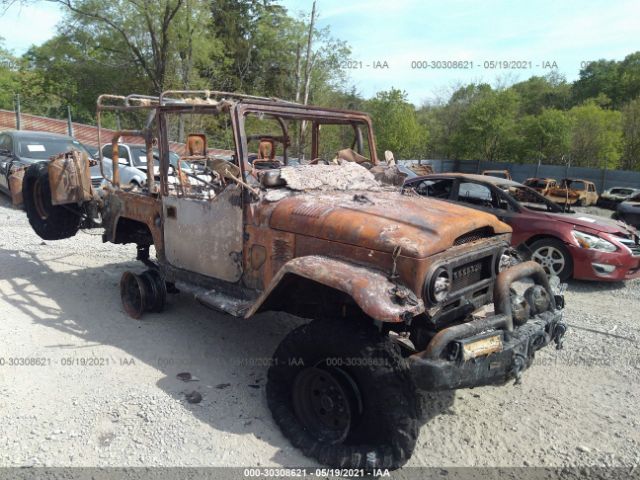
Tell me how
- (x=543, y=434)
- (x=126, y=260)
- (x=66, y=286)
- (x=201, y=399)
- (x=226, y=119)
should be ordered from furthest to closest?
(x=126, y=260) → (x=66, y=286) → (x=226, y=119) → (x=201, y=399) → (x=543, y=434)

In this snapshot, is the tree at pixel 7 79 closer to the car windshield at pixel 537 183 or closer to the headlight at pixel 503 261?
the car windshield at pixel 537 183

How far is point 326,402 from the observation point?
10.0 ft

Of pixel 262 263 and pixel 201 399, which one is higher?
pixel 262 263

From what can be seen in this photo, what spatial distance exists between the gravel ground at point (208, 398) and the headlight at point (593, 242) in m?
1.15

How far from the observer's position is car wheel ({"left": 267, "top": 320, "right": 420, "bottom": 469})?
2.73 m

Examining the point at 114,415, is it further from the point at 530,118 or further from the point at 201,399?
the point at 530,118

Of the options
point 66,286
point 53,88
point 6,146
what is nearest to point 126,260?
point 66,286

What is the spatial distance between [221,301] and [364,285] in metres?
1.57

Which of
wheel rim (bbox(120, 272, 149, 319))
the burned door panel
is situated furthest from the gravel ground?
the burned door panel

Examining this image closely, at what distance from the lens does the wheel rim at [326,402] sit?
2.90m

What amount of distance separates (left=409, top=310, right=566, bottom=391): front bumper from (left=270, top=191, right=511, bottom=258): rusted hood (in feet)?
2.09

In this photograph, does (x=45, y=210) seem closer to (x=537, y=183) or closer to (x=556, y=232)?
(x=556, y=232)

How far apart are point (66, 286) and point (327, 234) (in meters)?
4.24

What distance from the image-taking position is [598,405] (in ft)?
12.2
